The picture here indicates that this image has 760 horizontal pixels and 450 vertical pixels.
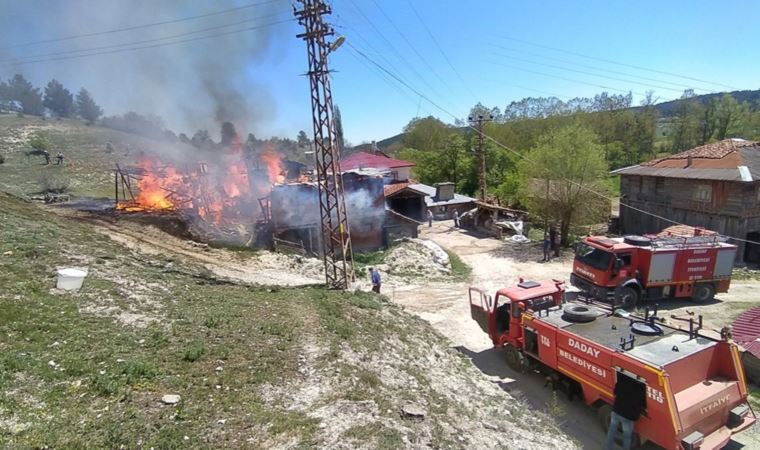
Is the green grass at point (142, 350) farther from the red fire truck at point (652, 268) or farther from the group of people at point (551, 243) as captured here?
the group of people at point (551, 243)

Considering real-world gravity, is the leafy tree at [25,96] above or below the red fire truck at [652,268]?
above

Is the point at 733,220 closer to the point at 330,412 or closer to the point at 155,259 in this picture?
the point at 330,412

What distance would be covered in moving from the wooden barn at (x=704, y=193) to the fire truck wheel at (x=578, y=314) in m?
20.1

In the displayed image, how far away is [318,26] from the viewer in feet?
51.8

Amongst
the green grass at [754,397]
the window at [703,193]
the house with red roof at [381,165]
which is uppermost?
the house with red roof at [381,165]

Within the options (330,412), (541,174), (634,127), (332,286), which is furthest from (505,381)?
(634,127)

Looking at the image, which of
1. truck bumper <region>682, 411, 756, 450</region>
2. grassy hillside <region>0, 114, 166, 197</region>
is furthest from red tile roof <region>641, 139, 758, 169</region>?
grassy hillside <region>0, 114, 166, 197</region>

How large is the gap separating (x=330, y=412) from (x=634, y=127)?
68306 millimetres

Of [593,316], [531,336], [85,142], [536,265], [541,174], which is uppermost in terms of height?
[85,142]

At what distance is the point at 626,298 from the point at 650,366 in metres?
9.67

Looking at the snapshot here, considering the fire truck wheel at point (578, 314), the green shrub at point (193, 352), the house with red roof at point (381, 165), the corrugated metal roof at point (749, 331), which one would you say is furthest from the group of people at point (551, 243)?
the house with red roof at point (381, 165)

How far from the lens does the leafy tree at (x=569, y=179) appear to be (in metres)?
28.0

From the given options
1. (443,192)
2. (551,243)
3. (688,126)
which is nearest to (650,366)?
(551,243)

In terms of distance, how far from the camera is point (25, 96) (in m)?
83.4
